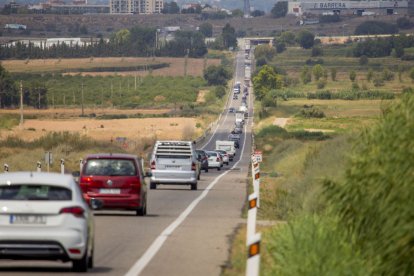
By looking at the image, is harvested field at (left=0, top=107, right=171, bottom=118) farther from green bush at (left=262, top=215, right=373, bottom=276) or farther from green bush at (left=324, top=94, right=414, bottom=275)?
green bush at (left=324, top=94, right=414, bottom=275)

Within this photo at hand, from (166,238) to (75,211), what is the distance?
270 inches

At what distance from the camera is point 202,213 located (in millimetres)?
32188

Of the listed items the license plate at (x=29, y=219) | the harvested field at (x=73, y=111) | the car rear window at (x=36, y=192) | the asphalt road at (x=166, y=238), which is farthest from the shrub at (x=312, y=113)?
the license plate at (x=29, y=219)

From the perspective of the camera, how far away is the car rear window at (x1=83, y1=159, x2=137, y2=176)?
29.8 m

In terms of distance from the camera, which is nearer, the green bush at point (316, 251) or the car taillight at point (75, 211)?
the green bush at point (316, 251)

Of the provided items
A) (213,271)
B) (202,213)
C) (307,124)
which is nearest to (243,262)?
(213,271)

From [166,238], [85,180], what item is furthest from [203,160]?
[166,238]

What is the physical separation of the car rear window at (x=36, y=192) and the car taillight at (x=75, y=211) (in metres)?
0.25

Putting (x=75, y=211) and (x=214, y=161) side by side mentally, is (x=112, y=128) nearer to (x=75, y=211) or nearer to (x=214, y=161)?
(x=214, y=161)

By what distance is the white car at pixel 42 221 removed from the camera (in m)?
17.1

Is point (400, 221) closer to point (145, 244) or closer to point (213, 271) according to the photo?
point (213, 271)

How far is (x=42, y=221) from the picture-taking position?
17250 mm

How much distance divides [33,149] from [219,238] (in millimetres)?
48555

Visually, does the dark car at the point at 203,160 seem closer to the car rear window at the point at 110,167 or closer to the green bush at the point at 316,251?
the car rear window at the point at 110,167
